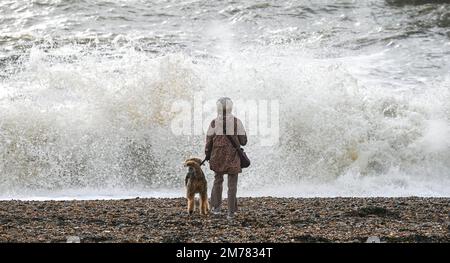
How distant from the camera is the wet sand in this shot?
8273 millimetres

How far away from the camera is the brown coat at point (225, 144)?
9.27m

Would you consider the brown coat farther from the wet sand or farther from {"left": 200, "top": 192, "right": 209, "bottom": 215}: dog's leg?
the wet sand

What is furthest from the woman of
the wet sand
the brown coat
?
the wet sand

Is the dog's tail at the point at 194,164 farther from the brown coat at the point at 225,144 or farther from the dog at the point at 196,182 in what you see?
the brown coat at the point at 225,144

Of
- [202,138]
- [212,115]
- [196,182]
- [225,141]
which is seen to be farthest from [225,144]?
[212,115]

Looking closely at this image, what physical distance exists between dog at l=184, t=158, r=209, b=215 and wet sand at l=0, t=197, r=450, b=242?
142 millimetres

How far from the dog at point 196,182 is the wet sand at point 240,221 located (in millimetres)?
142

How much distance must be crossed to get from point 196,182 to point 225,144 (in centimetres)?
53

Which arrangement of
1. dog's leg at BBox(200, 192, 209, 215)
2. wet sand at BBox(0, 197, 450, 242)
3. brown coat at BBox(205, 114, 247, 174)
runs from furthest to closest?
dog's leg at BBox(200, 192, 209, 215)
brown coat at BBox(205, 114, 247, 174)
wet sand at BBox(0, 197, 450, 242)

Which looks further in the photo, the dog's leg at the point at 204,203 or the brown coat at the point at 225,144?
the dog's leg at the point at 204,203

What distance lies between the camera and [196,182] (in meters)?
9.42

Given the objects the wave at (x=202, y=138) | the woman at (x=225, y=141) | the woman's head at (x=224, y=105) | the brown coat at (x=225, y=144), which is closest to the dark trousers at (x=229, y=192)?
the woman at (x=225, y=141)

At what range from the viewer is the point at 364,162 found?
14.4 meters
